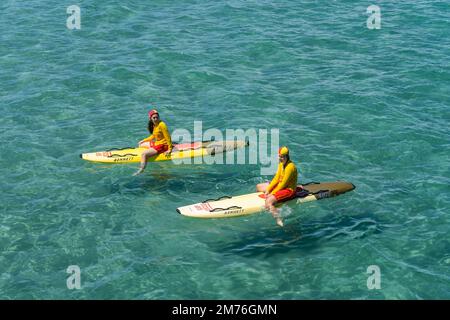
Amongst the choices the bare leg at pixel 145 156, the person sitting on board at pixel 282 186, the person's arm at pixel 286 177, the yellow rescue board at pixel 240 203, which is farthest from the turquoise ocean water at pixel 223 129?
the person's arm at pixel 286 177

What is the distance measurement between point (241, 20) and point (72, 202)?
21.2 metres

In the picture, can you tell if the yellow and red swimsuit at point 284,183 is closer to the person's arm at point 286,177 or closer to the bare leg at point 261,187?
the person's arm at point 286,177

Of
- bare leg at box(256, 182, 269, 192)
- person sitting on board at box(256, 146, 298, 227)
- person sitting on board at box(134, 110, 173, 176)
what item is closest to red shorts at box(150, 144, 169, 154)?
person sitting on board at box(134, 110, 173, 176)

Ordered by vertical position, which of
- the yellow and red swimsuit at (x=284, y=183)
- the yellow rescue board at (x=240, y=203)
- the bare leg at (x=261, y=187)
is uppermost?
the yellow and red swimsuit at (x=284, y=183)

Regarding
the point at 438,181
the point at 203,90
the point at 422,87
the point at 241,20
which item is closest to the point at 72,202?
the point at 203,90

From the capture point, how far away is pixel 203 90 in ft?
103

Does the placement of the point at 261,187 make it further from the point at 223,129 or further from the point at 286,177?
→ the point at 223,129

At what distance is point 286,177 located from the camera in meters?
20.7

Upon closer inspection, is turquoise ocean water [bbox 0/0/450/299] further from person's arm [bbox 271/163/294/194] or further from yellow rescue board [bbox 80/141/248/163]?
person's arm [bbox 271/163/294/194]

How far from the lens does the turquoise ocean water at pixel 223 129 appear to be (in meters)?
19.0

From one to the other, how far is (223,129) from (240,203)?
7238 mm

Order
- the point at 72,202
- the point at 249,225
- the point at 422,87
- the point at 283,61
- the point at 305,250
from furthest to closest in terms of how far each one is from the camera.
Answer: the point at 283,61, the point at 422,87, the point at 72,202, the point at 249,225, the point at 305,250
